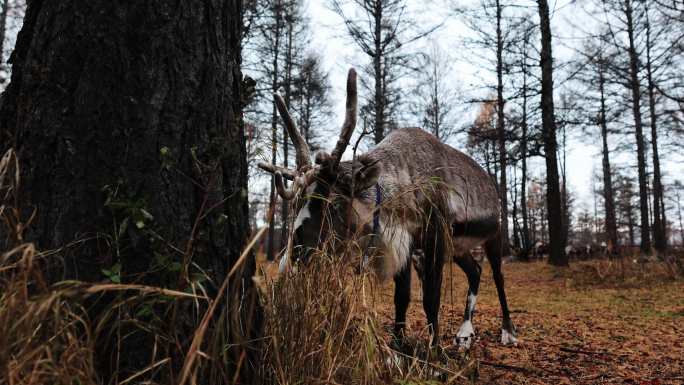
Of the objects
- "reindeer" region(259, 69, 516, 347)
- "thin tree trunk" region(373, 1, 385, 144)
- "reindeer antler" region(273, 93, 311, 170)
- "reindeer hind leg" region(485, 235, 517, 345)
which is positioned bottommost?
"reindeer hind leg" region(485, 235, 517, 345)

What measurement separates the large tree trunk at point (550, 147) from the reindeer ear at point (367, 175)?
9869mm

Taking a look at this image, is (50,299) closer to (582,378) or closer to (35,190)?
(35,190)

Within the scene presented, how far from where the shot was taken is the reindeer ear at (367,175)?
9.88ft

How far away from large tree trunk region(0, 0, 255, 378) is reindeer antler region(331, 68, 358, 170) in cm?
128

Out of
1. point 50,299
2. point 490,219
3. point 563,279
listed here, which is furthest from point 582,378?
point 563,279

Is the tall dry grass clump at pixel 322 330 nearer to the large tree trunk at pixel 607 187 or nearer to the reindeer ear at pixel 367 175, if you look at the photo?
the reindeer ear at pixel 367 175

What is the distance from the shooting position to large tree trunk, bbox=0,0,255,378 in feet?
4.49

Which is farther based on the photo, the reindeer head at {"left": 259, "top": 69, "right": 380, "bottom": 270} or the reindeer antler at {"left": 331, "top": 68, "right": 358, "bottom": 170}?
Answer: the reindeer head at {"left": 259, "top": 69, "right": 380, "bottom": 270}

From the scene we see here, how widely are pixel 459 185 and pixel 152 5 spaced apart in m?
3.64

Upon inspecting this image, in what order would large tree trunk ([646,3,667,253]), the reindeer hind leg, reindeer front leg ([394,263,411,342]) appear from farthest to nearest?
large tree trunk ([646,3,667,253])
the reindeer hind leg
reindeer front leg ([394,263,411,342])

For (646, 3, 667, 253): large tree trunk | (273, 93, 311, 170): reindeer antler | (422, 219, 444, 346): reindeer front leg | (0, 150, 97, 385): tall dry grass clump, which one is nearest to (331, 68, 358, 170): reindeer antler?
(273, 93, 311, 170): reindeer antler

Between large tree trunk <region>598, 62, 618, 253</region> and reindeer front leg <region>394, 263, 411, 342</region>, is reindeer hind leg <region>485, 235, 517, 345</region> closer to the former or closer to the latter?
reindeer front leg <region>394, 263, 411, 342</region>

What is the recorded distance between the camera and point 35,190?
4.61ft

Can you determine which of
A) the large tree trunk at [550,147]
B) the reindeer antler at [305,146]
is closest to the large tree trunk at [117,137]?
the reindeer antler at [305,146]
